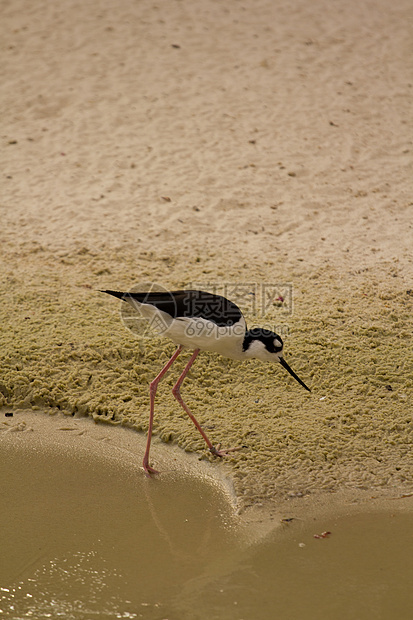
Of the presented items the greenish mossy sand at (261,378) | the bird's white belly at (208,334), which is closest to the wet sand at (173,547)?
the greenish mossy sand at (261,378)

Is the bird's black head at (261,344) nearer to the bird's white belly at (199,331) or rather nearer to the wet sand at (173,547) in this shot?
the bird's white belly at (199,331)

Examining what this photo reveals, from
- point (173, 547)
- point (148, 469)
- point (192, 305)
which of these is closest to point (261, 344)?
point (192, 305)

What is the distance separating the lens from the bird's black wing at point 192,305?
3611 mm

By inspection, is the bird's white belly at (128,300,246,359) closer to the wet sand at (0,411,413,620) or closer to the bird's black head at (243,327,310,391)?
the bird's black head at (243,327,310,391)

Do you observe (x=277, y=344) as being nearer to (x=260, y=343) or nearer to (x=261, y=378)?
(x=260, y=343)

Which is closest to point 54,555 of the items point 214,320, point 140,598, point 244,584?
point 140,598

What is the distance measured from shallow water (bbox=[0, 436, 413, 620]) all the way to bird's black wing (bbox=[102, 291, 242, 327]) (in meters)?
0.82

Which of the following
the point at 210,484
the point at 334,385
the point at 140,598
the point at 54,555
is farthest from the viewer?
the point at 334,385

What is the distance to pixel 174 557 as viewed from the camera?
124 inches

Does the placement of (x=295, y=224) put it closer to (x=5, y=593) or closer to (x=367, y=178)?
(x=367, y=178)

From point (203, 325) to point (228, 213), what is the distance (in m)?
2.71

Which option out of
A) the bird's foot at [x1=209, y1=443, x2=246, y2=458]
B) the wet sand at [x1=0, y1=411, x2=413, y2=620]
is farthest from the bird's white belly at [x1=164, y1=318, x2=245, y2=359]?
the wet sand at [x1=0, y1=411, x2=413, y2=620]

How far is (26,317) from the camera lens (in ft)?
15.5

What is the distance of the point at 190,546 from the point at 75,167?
4514 millimetres
